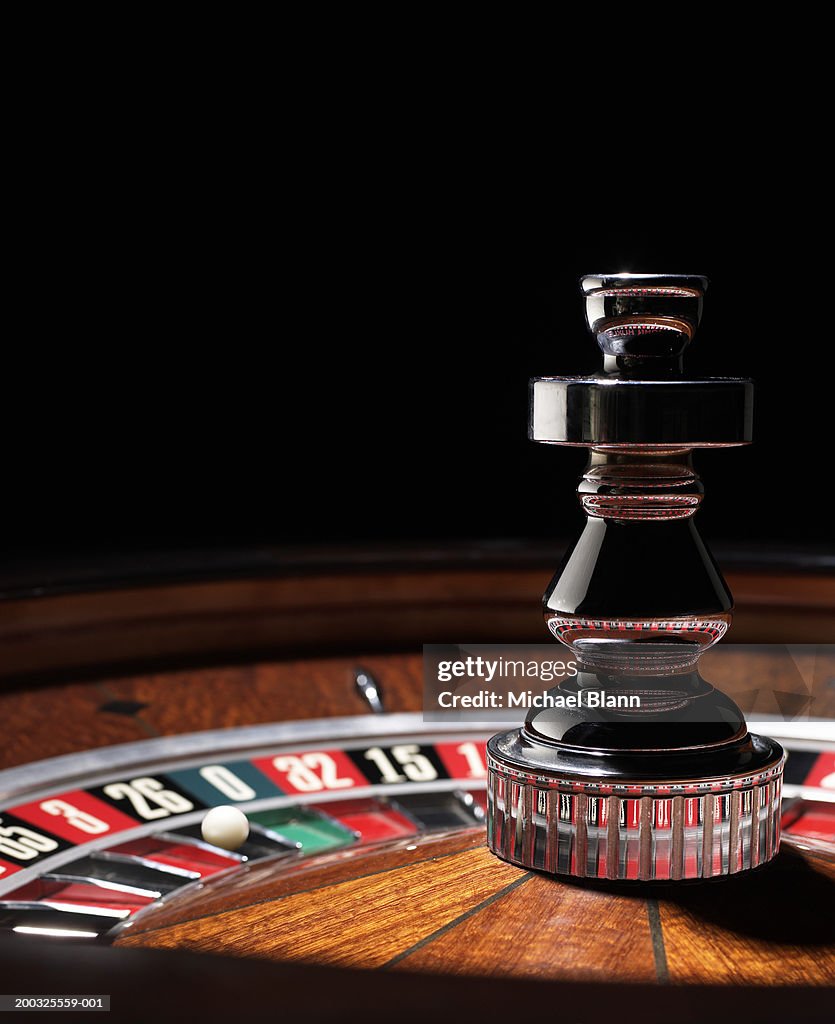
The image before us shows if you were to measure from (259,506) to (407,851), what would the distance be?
7.48 feet

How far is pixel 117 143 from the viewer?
3732 millimetres

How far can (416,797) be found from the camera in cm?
167

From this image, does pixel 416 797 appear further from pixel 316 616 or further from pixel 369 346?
pixel 369 346

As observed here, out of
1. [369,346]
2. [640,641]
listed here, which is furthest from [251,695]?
[369,346]

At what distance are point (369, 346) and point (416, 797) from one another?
2312 mm

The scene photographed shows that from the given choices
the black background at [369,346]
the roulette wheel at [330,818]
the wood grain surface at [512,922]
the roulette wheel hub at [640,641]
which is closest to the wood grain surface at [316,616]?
the roulette wheel at [330,818]

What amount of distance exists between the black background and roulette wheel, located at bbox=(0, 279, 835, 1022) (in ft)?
4.45

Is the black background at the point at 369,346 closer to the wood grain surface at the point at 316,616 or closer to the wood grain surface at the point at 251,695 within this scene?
the wood grain surface at the point at 316,616

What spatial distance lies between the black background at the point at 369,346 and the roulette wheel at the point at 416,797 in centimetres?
136

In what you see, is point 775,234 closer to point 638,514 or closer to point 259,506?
point 259,506

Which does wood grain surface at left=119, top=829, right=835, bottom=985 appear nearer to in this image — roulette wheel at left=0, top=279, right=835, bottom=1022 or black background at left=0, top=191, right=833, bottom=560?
roulette wheel at left=0, top=279, right=835, bottom=1022

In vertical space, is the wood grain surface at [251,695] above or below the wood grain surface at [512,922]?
below

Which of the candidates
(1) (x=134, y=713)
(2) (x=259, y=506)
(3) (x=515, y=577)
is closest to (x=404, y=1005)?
(1) (x=134, y=713)

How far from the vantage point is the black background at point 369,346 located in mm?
3568
